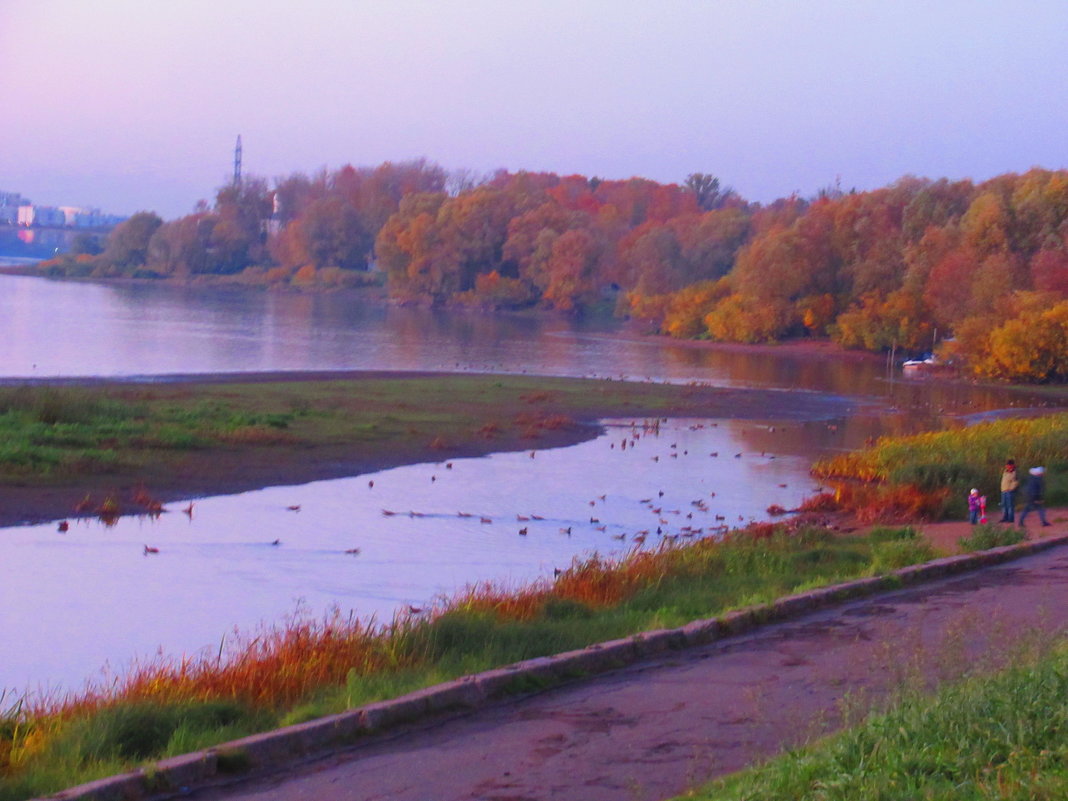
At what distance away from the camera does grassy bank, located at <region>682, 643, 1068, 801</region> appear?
579 cm

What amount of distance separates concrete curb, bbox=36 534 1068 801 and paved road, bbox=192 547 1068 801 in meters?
0.17

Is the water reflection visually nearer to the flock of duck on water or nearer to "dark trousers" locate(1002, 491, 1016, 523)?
the flock of duck on water

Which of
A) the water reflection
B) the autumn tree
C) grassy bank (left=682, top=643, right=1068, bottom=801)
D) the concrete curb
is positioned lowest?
the water reflection

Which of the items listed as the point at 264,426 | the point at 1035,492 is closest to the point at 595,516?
the point at 1035,492

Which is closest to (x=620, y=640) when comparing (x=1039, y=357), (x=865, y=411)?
(x=865, y=411)

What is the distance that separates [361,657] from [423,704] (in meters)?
1.72

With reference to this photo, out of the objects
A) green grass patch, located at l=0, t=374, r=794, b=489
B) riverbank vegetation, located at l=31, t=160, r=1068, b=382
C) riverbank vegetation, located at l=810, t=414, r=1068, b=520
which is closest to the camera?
riverbank vegetation, located at l=810, t=414, r=1068, b=520

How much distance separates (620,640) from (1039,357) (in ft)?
182

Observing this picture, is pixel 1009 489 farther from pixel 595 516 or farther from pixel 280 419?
pixel 280 419

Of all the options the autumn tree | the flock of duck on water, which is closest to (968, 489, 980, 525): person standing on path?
the flock of duck on water

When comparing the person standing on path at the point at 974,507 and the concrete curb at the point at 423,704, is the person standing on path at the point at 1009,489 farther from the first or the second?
the concrete curb at the point at 423,704

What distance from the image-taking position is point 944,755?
6.21m

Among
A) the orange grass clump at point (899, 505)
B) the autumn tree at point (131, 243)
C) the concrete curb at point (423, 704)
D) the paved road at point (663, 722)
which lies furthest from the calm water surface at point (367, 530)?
the autumn tree at point (131, 243)

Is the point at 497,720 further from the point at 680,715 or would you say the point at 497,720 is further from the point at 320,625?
the point at 320,625
